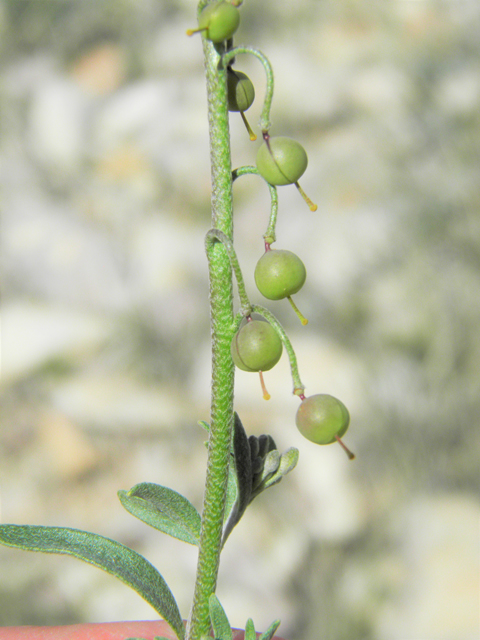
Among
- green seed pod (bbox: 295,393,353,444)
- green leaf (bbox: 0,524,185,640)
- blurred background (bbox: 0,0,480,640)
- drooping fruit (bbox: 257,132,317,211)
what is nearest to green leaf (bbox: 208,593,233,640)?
green leaf (bbox: 0,524,185,640)

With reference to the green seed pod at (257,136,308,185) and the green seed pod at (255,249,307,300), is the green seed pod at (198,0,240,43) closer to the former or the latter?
the green seed pod at (257,136,308,185)

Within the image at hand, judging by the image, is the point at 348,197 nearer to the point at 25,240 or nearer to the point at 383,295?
the point at 383,295

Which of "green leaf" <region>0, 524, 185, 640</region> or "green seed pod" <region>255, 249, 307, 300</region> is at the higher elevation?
"green seed pod" <region>255, 249, 307, 300</region>

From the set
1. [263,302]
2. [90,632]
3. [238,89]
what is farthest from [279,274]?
[263,302]

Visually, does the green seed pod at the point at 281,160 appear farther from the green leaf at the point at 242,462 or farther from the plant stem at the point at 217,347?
the green leaf at the point at 242,462

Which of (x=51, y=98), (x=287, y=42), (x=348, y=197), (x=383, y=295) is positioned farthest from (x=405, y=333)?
(x=51, y=98)

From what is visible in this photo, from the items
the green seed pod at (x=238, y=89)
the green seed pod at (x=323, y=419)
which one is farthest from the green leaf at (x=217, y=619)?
the green seed pod at (x=238, y=89)

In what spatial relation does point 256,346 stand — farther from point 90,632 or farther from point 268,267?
point 90,632
